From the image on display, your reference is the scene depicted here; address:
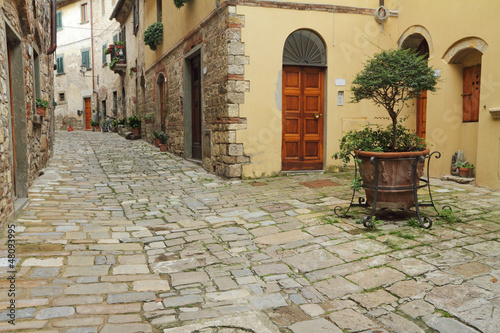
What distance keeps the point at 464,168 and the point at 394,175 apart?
10.8ft

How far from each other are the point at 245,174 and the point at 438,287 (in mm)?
5024

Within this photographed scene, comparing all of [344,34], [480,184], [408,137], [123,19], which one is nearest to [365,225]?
[408,137]

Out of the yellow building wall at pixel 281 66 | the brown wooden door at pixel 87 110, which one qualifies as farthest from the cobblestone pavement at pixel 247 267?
the brown wooden door at pixel 87 110

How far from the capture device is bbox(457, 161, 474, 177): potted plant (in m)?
6.90

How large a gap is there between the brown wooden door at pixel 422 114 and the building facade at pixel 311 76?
0.02m

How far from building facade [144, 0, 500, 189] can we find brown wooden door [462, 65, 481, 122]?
0.06 ft

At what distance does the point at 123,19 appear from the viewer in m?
19.2

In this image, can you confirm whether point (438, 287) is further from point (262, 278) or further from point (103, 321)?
point (103, 321)

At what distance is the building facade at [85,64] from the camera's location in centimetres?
2339

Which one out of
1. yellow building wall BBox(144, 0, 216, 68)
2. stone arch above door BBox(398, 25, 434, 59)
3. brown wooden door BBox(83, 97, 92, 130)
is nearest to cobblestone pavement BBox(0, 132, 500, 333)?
stone arch above door BBox(398, 25, 434, 59)

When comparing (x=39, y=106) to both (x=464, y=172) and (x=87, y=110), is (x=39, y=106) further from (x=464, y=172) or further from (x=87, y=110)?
(x=87, y=110)

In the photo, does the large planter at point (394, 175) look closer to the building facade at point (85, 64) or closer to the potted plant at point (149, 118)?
the potted plant at point (149, 118)

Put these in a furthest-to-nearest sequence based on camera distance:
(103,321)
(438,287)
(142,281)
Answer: (142,281) → (438,287) → (103,321)

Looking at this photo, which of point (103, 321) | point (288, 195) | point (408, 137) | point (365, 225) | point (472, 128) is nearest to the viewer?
point (103, 321)
